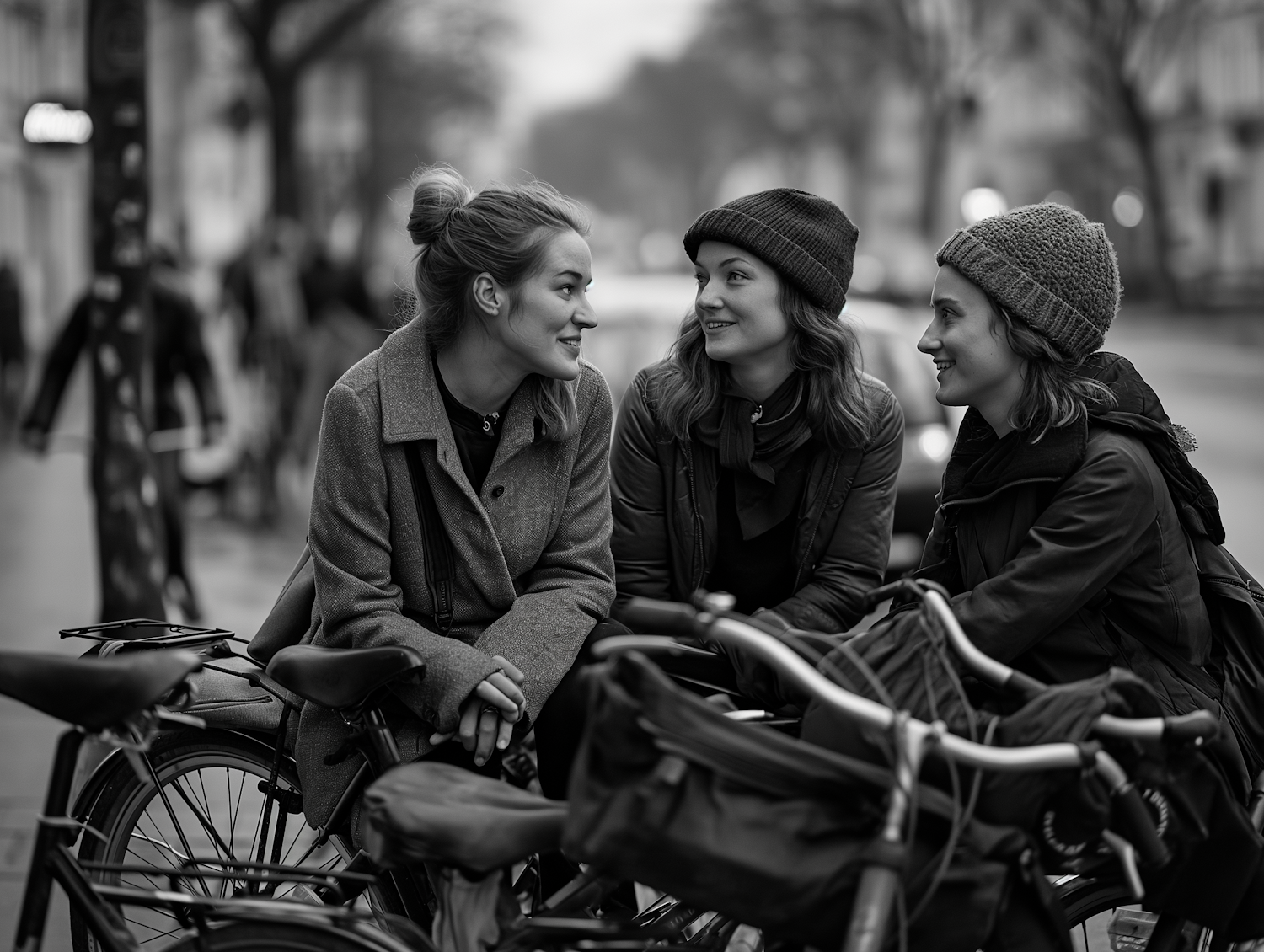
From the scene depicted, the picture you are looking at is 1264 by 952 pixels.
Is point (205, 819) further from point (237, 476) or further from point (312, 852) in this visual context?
point (237, 476)

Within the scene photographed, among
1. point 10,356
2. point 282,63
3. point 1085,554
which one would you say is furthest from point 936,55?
point 1085,554

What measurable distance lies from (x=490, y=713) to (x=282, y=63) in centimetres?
2405

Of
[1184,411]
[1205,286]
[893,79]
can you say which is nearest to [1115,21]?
[1205,286]

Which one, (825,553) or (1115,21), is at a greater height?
(1115,21)

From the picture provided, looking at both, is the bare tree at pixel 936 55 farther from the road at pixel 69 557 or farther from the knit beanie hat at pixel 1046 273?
the knit beanie hat at pixel 1046 273

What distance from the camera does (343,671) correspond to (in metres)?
A: 3.07

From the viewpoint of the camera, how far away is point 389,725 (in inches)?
132

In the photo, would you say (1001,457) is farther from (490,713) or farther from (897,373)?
(897,373)

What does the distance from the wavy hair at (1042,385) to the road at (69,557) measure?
2607mm

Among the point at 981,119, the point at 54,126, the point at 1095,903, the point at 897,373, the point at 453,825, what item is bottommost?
the point at 1095,903

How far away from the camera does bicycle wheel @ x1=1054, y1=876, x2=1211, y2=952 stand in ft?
10.0

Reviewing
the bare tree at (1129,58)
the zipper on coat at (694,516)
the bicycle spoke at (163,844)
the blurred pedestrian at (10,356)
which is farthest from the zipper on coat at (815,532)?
the bare tree at (1129,58)

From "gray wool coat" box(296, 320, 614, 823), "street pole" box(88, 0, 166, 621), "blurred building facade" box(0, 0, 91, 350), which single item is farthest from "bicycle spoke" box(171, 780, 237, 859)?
"blurred building facade" box(0, 0, 91, 350)

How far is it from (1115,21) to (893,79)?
2633cm
